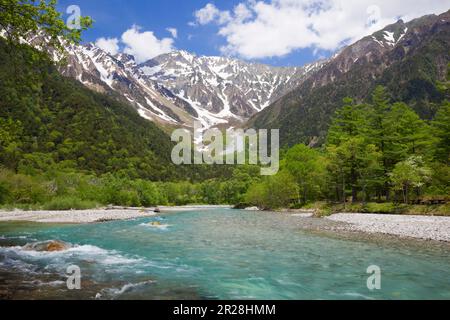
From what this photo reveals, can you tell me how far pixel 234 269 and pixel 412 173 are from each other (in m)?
40.1

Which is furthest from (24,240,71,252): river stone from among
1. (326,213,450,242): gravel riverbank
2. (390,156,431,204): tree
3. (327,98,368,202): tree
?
(327,98,368,202): tree

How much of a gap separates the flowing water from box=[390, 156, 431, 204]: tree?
2372 cm

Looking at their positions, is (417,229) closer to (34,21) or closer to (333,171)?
(34,21)

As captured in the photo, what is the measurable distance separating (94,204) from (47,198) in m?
12.3

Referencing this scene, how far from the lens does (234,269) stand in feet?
59.3

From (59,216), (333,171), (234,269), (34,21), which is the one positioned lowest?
(59,216)

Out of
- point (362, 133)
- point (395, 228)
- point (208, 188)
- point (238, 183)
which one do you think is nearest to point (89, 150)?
point (208, 188)

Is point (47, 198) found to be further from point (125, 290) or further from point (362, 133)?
point (125, 290)

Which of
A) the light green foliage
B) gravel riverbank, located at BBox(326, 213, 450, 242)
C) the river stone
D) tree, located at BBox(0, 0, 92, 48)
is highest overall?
tree, located at BBox(0, 0, 92, 48)

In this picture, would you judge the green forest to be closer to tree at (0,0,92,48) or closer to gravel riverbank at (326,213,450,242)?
tree at (0,0,92,48)

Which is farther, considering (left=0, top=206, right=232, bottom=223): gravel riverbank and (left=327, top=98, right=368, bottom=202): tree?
(left=327, top=98, right=368, bottom=202): tree

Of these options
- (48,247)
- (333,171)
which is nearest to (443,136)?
(333,171)

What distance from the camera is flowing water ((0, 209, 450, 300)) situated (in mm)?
13617
